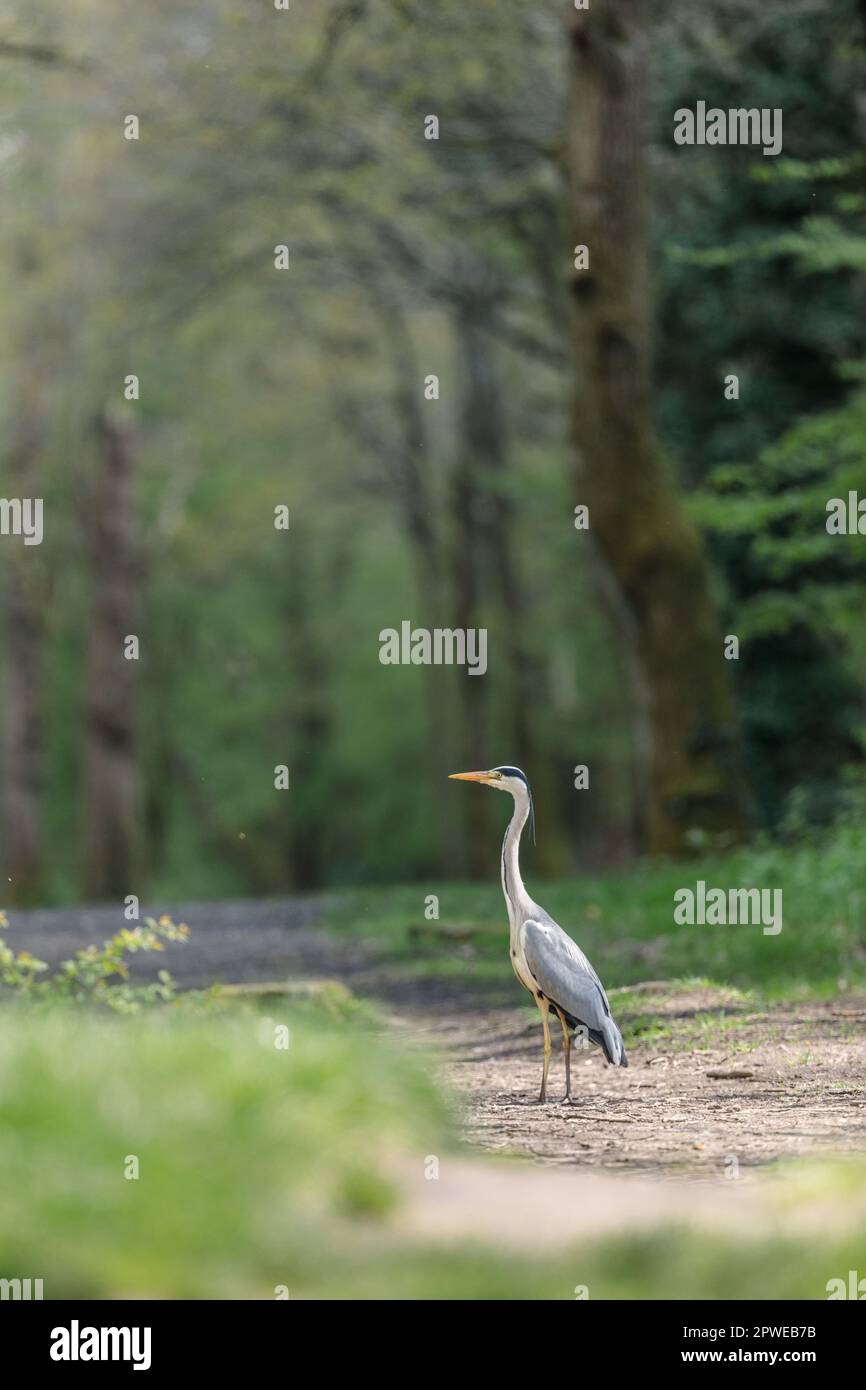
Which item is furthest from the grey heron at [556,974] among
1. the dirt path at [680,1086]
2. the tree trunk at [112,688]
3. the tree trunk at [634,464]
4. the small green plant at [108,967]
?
the tree trunk at [112,688]

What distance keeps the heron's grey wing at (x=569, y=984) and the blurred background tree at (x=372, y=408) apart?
10351mm

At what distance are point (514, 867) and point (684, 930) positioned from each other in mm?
6419

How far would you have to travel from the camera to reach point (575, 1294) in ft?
15.5

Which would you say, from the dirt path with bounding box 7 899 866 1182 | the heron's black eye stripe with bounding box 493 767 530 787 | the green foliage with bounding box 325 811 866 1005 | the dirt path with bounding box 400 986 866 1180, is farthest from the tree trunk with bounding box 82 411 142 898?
the heron's black eye stripe with bounding box 493 767 530 787

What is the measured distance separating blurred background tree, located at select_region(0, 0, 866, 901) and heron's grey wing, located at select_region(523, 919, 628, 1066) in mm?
10351

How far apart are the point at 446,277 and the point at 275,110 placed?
20.0 ft

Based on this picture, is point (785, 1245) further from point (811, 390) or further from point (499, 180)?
point (499, 180)

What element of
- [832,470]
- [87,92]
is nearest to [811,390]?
[832,470]

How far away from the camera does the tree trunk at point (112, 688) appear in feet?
92.8

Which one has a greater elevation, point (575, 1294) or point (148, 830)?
point (148, 830)

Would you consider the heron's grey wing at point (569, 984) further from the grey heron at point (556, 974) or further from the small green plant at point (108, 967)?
the small green plant at point (108, 967)

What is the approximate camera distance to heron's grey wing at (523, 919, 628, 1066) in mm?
8070

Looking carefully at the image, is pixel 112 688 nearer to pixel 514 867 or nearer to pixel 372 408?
pixel 372 408

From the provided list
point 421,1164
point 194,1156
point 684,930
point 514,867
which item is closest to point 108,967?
point 514,867
